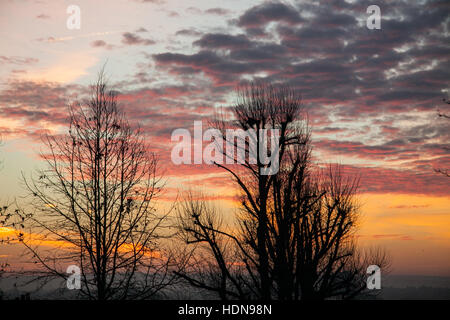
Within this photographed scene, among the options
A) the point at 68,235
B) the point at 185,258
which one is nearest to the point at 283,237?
the point at 185,258

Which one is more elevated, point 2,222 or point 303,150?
point 303,150

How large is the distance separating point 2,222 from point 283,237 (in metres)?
10.7

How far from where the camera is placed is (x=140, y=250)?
19.8 metres

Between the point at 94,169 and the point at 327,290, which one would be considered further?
the point at 327,290

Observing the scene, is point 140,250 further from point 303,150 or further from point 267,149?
point 303,150

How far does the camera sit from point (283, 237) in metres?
17.8

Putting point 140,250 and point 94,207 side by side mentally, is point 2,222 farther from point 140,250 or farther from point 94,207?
point 140,250
